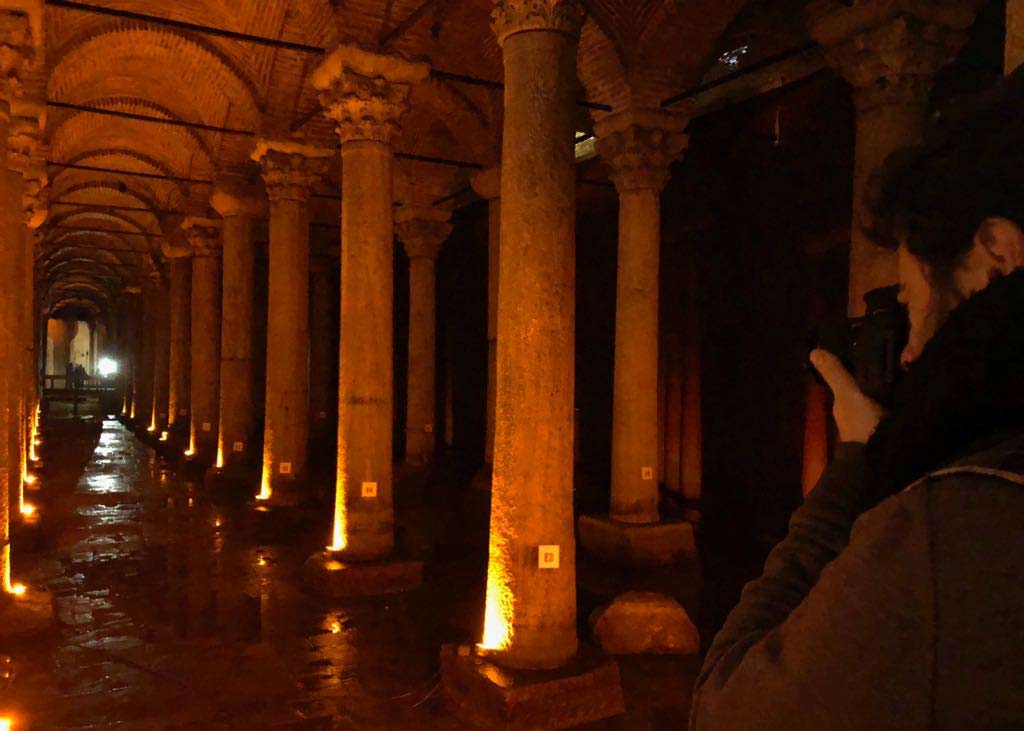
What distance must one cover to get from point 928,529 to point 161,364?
22896mm

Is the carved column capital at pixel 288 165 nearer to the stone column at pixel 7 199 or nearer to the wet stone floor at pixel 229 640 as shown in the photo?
the stone column at pixel 7 199

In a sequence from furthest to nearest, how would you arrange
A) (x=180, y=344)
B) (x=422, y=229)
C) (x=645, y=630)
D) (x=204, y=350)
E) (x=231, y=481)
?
1. (x=180, y=344)
2. (x=204, y=350)
3. (x=422, y=229)
4. (x=231, y=481)
5. (x=645, y=630)

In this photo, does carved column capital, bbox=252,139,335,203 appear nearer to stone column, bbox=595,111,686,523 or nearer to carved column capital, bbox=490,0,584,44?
stone column, bbox=595,111,686,523

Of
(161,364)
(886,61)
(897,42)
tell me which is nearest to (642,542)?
(886,61)

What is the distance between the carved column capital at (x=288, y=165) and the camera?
9969mm

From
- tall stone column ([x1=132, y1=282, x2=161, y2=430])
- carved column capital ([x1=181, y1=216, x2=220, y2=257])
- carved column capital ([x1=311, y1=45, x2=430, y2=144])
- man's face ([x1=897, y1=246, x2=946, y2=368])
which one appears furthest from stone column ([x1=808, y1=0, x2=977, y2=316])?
tall stone column ([x1=132, y1=282, x2=161, y2=430])

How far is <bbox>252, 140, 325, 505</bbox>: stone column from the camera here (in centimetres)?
1002

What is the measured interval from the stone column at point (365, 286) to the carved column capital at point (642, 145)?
2445 mm

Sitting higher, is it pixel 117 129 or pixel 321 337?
pixel 117 129

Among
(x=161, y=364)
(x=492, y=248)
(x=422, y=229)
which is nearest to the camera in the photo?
(x=492, y=248)

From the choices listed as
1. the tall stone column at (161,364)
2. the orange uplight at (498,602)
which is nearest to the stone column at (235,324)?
the orange uplight at (498,602)

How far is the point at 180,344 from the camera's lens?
17.7 m

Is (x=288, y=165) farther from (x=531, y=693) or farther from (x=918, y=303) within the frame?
(x=918, y=303)

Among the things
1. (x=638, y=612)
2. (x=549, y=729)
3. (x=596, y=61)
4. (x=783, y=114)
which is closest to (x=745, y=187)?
(x=783, y=114)
